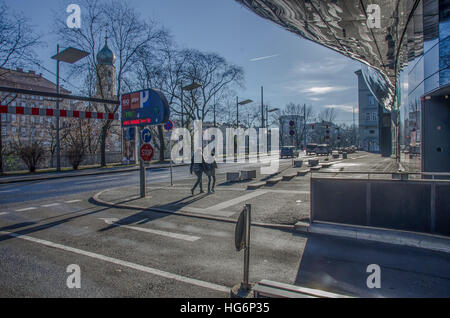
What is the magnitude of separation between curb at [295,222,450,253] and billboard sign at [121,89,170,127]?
6.68 m

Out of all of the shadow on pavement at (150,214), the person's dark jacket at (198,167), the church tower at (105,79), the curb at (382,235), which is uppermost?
the church tower at (105,79)

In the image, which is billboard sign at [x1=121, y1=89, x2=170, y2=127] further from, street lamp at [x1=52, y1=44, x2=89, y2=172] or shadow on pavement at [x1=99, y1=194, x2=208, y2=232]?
street lamp at [x1=52, y1=44, x2=89, y2=172]

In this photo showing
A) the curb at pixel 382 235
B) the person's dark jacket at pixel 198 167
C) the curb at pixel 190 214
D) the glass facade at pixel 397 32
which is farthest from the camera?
the person's dark jacket at pixel 198 167

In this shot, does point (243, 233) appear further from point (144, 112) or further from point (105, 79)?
point (105, 79)

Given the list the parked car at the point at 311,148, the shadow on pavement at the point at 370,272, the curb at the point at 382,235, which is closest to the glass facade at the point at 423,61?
the curb at the point at 382,235

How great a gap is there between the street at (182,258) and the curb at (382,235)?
0.21 metres

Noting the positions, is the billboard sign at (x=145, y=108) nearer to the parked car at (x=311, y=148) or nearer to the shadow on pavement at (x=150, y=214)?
the shadow on pavement at (x=150, y=214)

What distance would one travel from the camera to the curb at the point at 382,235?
17.9 ft

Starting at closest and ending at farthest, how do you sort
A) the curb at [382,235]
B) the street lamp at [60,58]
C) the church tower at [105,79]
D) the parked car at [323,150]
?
the curb at [382,235] → the street lamp at [60,58] → the church tower at [105,79] → the parked car at [323,150]

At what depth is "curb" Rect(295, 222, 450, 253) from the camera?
5449 mm

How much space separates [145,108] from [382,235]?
9034 millimetres

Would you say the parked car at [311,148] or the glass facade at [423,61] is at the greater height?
the glass facade at [423,61]

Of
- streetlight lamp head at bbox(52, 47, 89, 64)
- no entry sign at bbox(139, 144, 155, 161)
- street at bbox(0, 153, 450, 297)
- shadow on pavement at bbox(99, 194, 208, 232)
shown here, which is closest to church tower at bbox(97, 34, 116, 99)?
Result: streetlight lamp head at bbox(52, 47, 89, 64)
